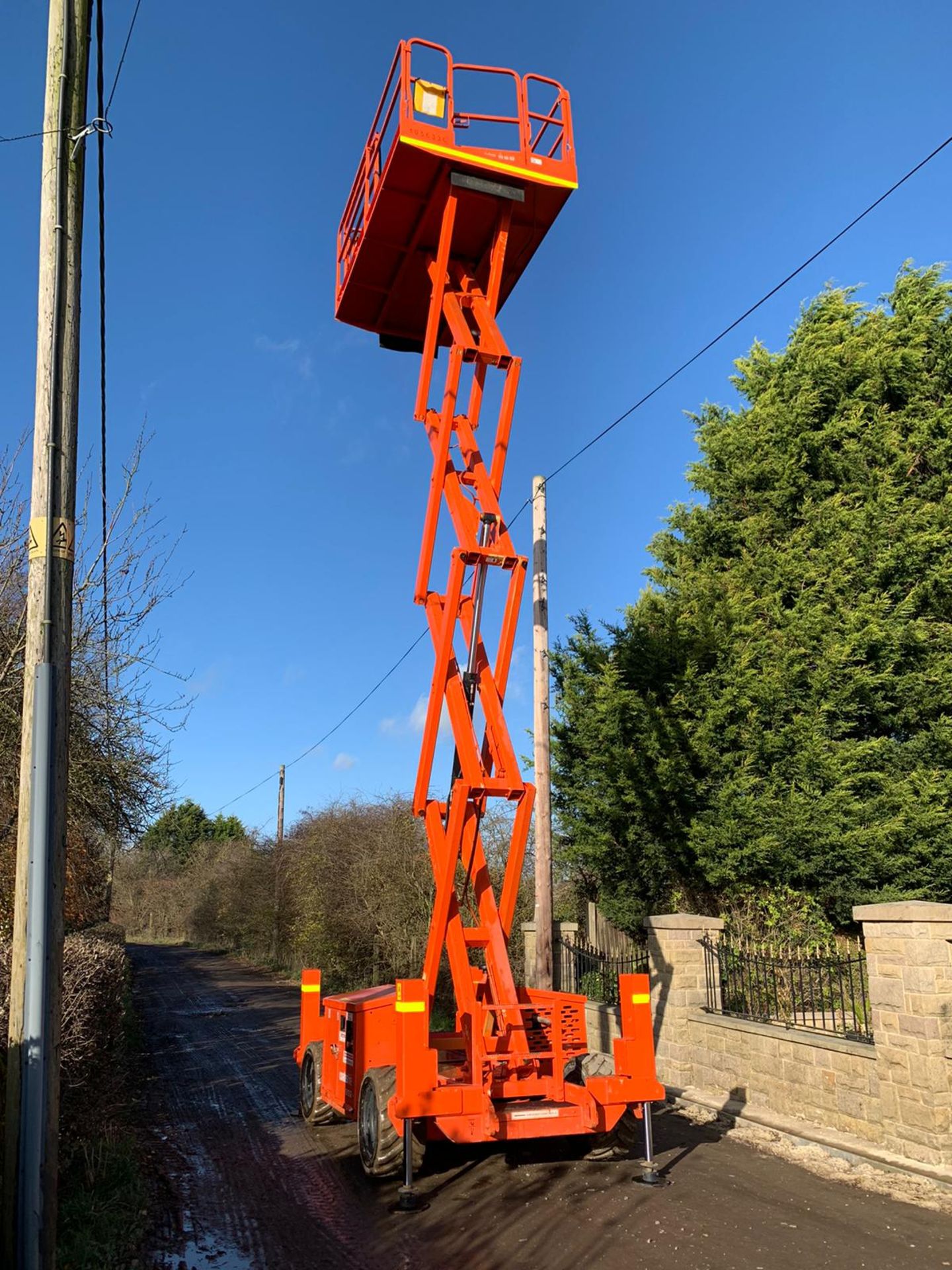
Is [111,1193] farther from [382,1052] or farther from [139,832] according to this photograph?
[139,832]

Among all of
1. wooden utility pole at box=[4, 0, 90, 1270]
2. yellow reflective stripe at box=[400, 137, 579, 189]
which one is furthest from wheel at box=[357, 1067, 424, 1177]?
yellow reflective stripe at box=[400, 137, 579, 189]

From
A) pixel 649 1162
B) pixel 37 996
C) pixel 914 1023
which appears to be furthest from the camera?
pixel 914 1023

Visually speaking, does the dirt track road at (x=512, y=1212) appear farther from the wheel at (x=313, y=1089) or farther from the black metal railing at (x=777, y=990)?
the black metal railing at (x=777, y=990)

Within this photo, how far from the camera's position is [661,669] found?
15.8 metres

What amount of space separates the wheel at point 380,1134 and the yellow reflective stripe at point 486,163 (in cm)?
763

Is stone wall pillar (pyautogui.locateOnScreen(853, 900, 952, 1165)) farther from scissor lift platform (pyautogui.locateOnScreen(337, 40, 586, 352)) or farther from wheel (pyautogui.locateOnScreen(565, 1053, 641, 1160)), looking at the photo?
scissor lift platform (pyautogui.locateOnScreen(337, 40, 586, 352))

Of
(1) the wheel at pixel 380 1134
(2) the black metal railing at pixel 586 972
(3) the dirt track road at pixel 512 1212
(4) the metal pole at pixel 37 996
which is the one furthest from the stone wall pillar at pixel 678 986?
(4) the metal pole at pixel 37 996

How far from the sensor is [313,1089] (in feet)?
29.2

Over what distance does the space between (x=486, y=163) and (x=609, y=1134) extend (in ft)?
27.2

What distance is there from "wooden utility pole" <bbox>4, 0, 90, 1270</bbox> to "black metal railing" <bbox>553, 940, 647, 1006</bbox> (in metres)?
9.35

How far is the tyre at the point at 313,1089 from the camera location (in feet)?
28.3

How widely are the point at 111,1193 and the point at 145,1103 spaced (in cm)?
392

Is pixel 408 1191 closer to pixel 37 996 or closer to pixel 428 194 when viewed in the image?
pixel 37 996

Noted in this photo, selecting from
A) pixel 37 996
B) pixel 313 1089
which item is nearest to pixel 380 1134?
pixel 313 1089
